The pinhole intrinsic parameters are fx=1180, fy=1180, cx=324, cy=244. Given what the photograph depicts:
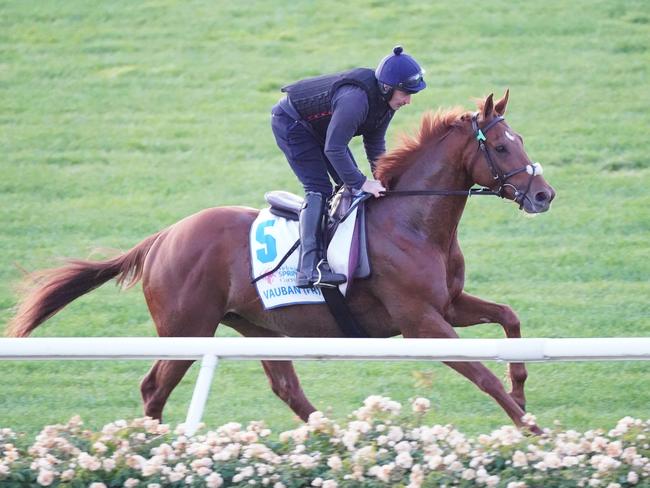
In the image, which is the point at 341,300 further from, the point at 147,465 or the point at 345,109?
the point at 147,465

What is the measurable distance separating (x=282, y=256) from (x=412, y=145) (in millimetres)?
844

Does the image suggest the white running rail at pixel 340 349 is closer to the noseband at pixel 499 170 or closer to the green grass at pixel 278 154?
the noseband at pixel 499 170

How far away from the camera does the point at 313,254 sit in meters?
5.54

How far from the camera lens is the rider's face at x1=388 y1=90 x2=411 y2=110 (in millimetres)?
5477

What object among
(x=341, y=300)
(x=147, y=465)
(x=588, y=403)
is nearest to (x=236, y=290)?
(x=341, y=300)

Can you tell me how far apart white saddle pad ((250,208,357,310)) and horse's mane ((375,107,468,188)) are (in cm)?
30

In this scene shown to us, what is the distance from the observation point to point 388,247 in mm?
5602

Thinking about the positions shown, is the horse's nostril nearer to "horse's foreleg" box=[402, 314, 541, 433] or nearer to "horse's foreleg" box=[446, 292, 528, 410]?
"horse's foreleg" box=[446, 292, 528, 410]

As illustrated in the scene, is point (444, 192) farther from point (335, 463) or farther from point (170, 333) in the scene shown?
point (335, 463)

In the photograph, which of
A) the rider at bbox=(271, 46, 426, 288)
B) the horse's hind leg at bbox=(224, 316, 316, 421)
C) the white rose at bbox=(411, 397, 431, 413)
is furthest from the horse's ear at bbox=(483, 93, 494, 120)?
the white rose at bbox=(411, 397, 431, 413)

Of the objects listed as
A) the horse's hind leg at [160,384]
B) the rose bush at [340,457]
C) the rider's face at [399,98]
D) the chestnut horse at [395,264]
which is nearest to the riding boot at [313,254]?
the chestnut horse at [395,264]

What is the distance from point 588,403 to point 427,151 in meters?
1.68

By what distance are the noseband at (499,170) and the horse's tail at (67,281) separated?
1.80m

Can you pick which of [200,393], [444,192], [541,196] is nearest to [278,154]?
[444,192]
